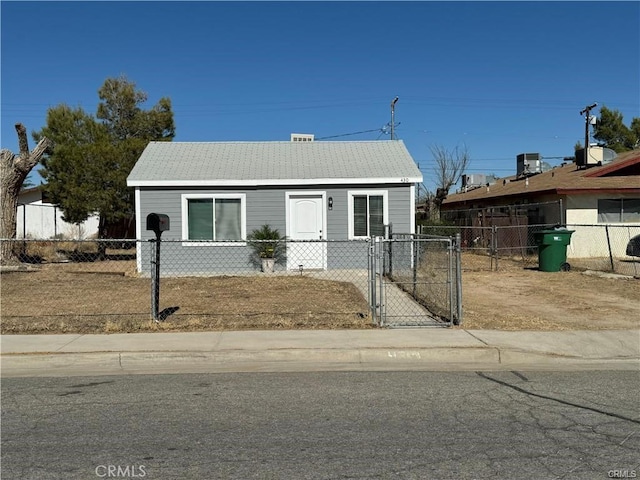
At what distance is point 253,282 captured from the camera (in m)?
14.3

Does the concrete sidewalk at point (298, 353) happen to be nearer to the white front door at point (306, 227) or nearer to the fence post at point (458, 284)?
the fence post at point (458, 284)

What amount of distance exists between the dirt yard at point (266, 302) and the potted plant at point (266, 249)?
0.82 meters

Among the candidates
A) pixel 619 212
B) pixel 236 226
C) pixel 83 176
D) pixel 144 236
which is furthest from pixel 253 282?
pixel 619 212

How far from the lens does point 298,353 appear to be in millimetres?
7492

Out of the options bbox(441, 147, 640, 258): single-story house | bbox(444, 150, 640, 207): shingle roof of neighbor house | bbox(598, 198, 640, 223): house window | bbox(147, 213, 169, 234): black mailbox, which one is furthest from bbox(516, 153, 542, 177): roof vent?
bbox(147, 213, 169, 234): black mailbox

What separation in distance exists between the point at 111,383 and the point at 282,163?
11884 mm

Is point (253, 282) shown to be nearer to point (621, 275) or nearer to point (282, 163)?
point (282, 163)

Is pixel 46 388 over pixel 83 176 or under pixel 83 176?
under

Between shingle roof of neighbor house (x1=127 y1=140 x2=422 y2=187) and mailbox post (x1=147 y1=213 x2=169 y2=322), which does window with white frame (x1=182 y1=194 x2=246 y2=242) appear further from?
mailbox post (x1=147 y1=213 x2=169 y2=322)

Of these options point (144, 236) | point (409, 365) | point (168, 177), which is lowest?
point (409, 365)

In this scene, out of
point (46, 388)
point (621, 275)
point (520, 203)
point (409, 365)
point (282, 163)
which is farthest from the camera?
point (520, 203)

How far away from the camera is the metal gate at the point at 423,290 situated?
909 cm

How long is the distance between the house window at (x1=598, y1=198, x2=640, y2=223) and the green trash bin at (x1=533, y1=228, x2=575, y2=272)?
18.9 feet

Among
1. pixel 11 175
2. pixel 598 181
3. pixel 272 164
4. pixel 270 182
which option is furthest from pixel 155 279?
pixel 598 181
